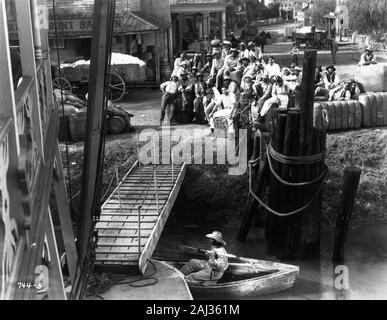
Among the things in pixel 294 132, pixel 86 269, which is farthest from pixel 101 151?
pixel 294 132

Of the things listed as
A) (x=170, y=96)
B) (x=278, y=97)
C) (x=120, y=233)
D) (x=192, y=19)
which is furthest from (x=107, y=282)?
(x=192, y=19)

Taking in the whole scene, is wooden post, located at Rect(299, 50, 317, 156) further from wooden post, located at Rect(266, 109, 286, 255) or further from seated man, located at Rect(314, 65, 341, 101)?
seated man, located at Rect(314, 65, 341, 101)

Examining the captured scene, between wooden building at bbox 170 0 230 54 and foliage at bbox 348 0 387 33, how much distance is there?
19.4ft

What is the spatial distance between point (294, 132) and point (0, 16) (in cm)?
721

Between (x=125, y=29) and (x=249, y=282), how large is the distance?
12885mm

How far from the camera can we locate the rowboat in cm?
908

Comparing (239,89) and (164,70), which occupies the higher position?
(239,89)

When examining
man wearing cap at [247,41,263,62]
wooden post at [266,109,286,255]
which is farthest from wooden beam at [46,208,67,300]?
man wearing cap at [247,41,263,62]

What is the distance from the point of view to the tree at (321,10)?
136ft

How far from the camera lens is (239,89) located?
13492mm

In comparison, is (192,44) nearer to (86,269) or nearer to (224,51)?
(224,51)

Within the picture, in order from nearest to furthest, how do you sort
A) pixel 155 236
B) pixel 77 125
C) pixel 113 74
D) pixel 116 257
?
pixel 116 257 → pixel 155 236 → pixel 77 125 → pixel 113 74

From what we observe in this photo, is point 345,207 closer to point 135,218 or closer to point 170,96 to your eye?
point 135,218

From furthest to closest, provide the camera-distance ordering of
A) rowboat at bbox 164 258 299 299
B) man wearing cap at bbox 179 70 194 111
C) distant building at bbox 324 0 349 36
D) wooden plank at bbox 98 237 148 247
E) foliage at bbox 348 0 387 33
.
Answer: distant building at bbox 324 0 349 36
foliage at bbox 348 0 387 33
man wearing cap at bbox 179 70 194 111
rowboat at bbox 164 258 299 299
wooden plank at bbox 98 237 148 247
